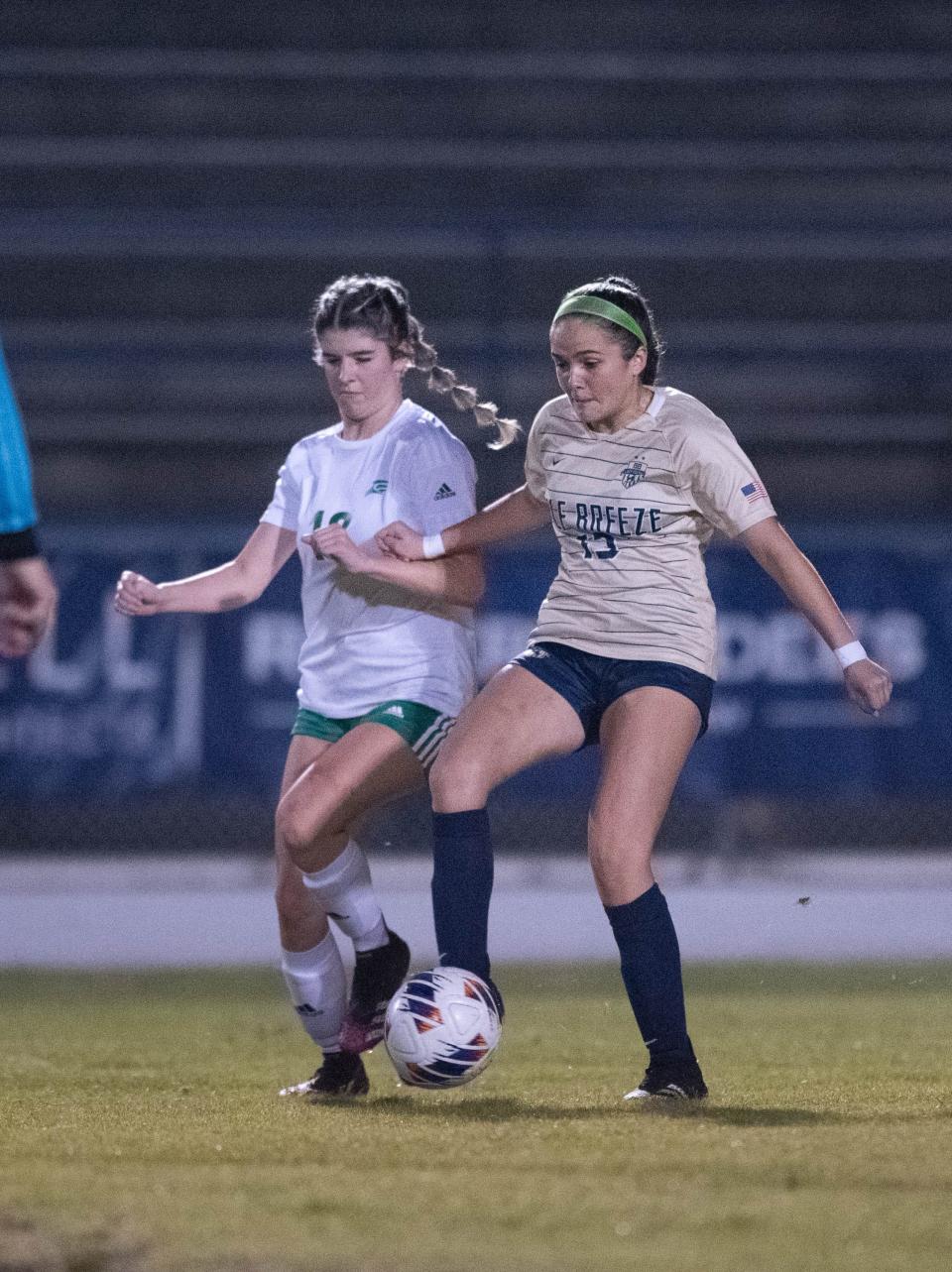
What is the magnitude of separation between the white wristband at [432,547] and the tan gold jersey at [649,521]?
0.30 meters

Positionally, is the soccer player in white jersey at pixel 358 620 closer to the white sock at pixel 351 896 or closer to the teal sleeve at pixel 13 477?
the white sock at pixel 351 896

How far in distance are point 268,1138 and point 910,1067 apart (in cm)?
193

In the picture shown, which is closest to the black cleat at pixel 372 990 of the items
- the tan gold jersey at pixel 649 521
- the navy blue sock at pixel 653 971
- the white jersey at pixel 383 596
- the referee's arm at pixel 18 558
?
the white jersey at pixel 383 596

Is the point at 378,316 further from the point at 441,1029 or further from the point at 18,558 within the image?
the point at 18,558

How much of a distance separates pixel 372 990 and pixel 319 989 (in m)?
0.13

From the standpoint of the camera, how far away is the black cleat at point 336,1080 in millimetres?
4910

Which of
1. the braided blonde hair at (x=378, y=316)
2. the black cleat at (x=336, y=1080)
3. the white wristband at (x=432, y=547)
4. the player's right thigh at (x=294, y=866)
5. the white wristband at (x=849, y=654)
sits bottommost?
the black cleat at (x=336, y=1080)

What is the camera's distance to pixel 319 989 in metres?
4.93

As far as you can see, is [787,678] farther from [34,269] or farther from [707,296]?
[34,269]

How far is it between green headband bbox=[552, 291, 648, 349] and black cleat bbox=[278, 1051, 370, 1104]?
179 cm

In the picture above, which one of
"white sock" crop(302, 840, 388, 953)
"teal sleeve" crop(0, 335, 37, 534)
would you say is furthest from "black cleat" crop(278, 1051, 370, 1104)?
"teal sleeve" crop(0, 335, 37, 534)

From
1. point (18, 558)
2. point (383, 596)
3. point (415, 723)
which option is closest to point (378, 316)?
point (383, 596)

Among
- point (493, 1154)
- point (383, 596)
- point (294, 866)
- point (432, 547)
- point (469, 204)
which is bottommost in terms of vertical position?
point (493, 1154)

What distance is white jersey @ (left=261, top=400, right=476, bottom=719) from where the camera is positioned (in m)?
4.83
